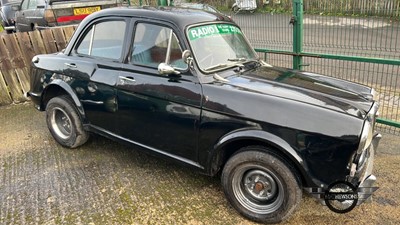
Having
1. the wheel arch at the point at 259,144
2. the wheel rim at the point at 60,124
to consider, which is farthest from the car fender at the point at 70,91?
the wheel arch at the point at 259,144

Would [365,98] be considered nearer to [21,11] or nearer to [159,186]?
[159,186]

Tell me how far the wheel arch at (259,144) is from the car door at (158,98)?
0.26m

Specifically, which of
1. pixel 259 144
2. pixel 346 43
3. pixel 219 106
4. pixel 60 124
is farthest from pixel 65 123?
pixel 346 43

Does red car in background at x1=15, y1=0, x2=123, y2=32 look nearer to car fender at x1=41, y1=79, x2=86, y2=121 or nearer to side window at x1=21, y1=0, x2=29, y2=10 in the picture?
side window at x1=21, y1=0, x2=29, y2=10

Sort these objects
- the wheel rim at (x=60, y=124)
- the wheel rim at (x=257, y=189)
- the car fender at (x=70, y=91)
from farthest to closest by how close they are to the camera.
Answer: the wheel rim at (x=60, y=124), the car fender at (x=70, y=91), the wheel rim at (x=257, y=189)

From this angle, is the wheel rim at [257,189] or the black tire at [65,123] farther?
the black tire at [65,123]

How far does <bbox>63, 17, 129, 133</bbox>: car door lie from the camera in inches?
146

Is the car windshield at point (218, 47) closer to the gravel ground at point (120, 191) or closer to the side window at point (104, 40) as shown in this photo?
the side window at point (104, 40)

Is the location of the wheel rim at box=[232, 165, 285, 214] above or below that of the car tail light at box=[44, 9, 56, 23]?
below

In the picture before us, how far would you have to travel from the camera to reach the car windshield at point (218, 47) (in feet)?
10.8

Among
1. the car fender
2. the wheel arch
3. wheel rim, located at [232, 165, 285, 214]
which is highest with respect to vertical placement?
the car fender

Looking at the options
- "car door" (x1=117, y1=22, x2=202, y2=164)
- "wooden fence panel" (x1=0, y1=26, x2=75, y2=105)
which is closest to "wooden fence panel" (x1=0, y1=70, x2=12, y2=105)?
"wooden fence panel" (x1=0, y1=26, x2=75, y2=105)

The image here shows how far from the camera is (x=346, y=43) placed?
4637 mm

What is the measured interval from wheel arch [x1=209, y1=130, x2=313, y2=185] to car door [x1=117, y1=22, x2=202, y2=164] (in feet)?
0.84
